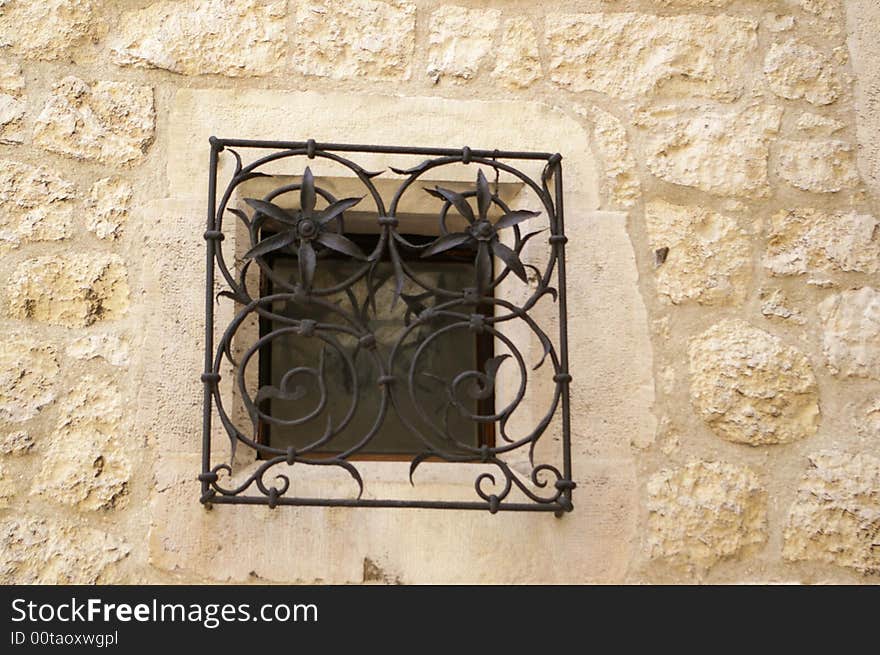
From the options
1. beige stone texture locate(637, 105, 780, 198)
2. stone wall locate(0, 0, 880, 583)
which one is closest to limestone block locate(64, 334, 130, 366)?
stone wall locate(0, 0, 880, 583)

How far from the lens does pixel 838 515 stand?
6.36 ft

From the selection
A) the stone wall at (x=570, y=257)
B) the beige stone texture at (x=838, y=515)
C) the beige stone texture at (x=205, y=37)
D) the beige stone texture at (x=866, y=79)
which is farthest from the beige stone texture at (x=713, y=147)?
the beige stone texture at (x=205, y=37)

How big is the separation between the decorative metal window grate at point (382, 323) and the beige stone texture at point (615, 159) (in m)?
0.12

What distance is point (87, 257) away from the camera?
1.98 metres

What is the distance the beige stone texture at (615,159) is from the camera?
2076 mm

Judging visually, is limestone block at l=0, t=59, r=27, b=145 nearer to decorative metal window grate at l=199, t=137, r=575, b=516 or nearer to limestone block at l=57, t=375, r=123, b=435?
decorative metal window grate at l=199, t=137, r=575, b=516

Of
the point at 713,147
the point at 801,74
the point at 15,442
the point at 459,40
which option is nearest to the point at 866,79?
the point at 801,74

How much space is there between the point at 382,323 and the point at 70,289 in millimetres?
607

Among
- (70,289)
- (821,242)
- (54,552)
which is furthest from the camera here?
(821,242)

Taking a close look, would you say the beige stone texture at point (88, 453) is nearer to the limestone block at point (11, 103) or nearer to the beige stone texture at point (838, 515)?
the limestone block at point (11, 103)

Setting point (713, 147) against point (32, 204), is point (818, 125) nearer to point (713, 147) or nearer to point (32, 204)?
point (713, 147)

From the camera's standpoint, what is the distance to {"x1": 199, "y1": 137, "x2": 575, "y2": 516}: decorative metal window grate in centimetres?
188

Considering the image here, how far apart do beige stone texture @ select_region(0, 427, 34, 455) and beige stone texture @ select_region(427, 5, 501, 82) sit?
40.4 inches

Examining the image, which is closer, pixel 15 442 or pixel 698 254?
pixel 15 442
